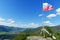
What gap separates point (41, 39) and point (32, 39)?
567mm

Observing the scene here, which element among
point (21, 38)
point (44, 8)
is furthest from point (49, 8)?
point (21, 38)

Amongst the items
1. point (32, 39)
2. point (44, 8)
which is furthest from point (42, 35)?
point (44, 8)

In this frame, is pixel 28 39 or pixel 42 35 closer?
pixel 28 39

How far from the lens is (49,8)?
10016mm

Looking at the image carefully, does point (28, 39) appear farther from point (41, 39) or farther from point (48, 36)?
point (48, 36)

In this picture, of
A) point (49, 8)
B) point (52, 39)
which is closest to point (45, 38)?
point (52, 39)

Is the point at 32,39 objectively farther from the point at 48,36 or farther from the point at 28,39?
the point at 48,36

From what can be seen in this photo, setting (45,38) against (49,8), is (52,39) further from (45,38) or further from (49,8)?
(49,8)

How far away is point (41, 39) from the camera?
31.7 ft

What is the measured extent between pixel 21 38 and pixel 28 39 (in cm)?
49

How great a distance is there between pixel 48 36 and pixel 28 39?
167 centimetres

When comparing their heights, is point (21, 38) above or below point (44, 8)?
below

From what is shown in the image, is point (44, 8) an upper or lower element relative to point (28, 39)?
upper

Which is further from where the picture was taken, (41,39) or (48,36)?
(48,36)
